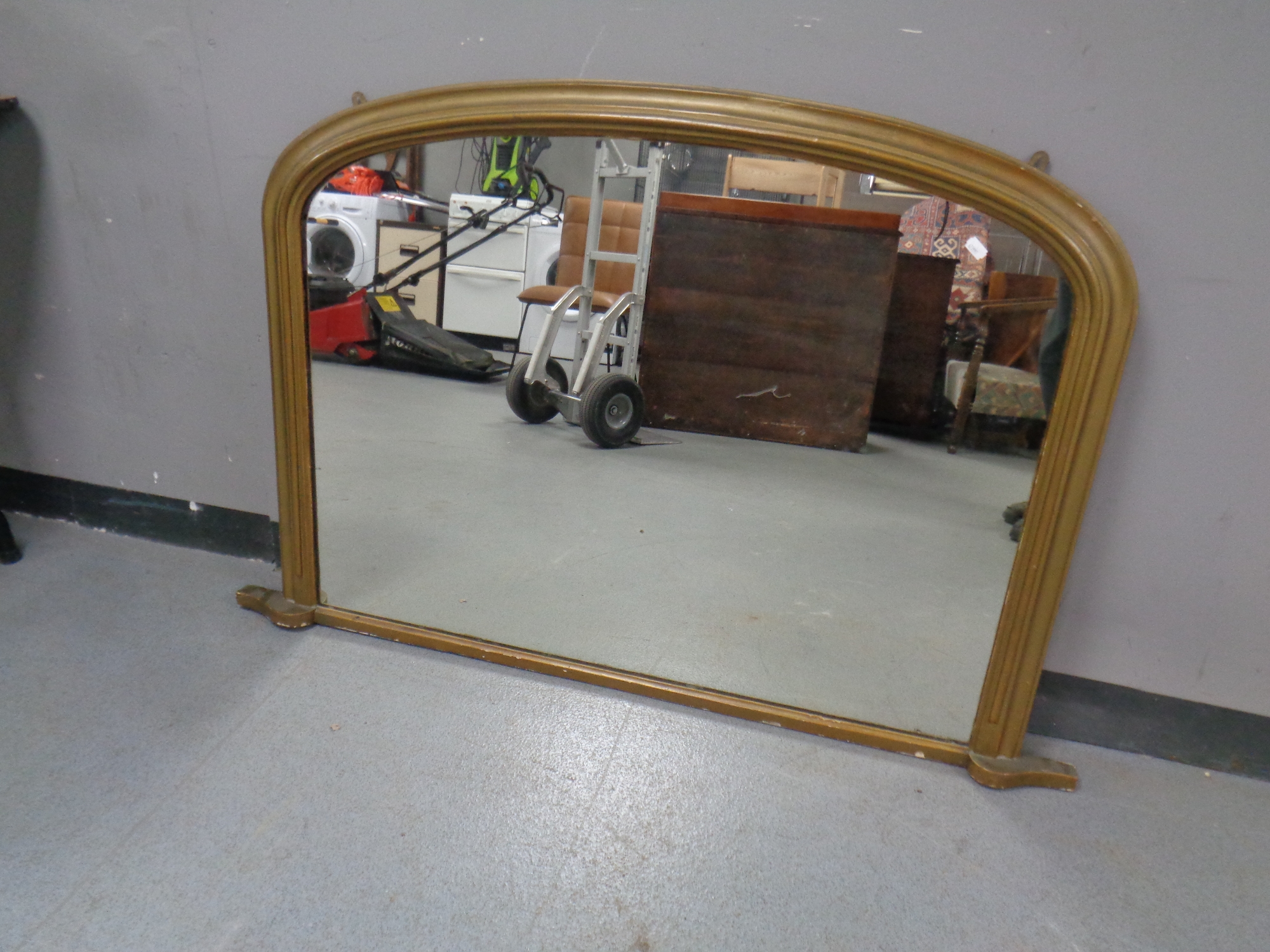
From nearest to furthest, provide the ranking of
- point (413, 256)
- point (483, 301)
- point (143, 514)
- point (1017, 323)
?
point (1017, 323), point (143, 514), point (413, 256), point (483, 301)

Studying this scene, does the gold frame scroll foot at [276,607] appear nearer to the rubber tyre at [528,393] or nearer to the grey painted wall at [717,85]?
the grey painted wall at [717,85]

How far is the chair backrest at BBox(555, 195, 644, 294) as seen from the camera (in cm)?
Answer: 224

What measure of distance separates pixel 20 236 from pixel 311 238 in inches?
22.8

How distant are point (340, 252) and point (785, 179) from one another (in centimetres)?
126

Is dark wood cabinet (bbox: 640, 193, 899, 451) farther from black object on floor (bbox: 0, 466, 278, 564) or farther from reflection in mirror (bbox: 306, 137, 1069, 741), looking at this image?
black object on floor (bbox: 0, 466, 278, 564)

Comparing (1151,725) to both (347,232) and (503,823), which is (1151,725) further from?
(347,232)

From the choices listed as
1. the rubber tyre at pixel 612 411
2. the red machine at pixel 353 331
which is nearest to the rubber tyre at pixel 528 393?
the rubber tyre at pixel 612 411

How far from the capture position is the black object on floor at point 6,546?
4.62ft

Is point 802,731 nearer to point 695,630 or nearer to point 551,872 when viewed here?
point 695,630

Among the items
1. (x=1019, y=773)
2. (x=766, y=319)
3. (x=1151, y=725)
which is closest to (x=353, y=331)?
(x=766, y=319)

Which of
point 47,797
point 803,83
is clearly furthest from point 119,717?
point 803,83

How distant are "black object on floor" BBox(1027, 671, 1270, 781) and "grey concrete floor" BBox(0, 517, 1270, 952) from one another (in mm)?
30

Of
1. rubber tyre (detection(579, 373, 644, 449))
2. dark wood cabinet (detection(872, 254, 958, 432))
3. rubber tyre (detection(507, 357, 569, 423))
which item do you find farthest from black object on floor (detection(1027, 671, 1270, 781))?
rubber tyre (detection(507, 357, 569, 423))

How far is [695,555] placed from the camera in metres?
1.71
